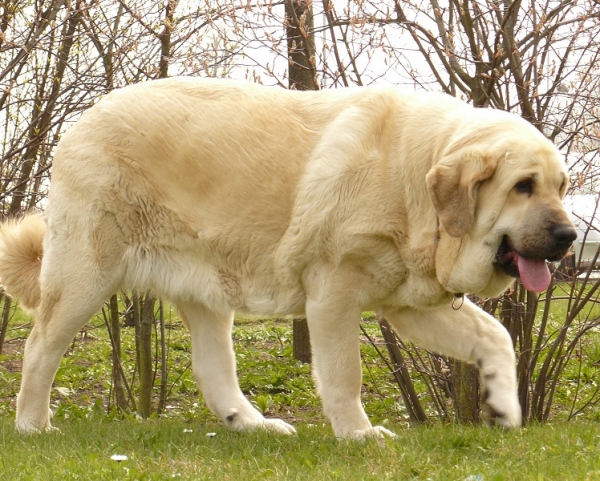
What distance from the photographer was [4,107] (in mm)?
7219

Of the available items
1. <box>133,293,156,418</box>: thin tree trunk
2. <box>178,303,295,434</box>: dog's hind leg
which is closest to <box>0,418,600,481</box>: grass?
<box>178,303,295,434</box>: dog's hind leg

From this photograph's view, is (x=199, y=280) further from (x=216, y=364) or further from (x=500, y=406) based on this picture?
(x=500, y=406)

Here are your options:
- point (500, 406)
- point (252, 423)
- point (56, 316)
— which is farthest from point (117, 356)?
point (500, 406)

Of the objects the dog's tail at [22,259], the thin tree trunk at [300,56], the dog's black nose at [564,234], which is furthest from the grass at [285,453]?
the thin tree trunk at [300,56]

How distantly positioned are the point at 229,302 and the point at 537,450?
195 cm

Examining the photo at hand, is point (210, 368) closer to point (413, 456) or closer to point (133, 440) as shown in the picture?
point (133, 440)

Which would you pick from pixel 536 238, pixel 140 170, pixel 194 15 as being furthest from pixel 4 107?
pixel 536 238

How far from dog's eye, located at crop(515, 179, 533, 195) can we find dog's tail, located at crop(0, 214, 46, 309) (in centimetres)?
294

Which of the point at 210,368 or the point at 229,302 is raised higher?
the point at 229,302

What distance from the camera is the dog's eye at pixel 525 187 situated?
4.34 meters

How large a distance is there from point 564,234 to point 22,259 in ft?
10.8

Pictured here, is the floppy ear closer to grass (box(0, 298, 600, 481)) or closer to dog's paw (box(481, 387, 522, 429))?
dog's paw (box(481, 387, 522, 429))

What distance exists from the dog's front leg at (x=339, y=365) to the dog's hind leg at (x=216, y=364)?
0.97 m

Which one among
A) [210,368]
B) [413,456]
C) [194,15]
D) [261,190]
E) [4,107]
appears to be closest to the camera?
Result: [413,456]
